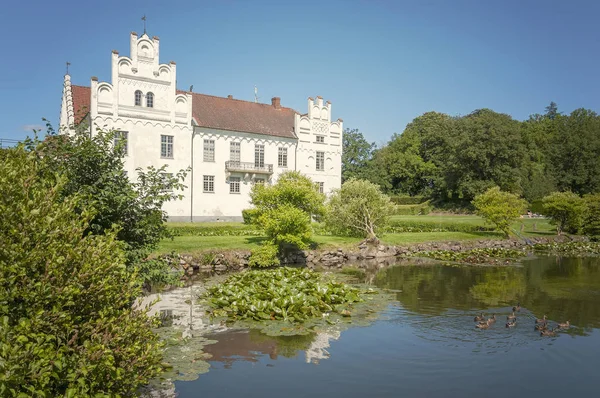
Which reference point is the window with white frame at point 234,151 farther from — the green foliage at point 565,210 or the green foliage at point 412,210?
the green foliage at point 565,210

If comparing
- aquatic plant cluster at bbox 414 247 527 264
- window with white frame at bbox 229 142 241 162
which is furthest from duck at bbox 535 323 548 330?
window with white frame at bbox 229 142 241 162

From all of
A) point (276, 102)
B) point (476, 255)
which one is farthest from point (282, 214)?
point (276, 102)

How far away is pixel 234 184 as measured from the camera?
38.5m

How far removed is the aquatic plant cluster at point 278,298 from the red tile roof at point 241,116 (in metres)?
24.6

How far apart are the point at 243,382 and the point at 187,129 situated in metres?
30.0

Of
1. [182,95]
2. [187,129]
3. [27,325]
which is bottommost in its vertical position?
[27,325]

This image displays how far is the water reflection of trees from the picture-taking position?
13469 millimetres

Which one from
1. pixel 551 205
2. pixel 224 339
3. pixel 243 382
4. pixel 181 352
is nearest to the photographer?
pixel 243 382

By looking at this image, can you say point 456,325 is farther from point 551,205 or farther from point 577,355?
point 551,205

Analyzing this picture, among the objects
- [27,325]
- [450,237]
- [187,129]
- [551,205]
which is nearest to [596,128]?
[551,205]

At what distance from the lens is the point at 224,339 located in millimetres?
10227

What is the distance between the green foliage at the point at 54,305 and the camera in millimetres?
4008

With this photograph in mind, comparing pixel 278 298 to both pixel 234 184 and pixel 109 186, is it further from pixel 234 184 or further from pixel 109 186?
pixel 234 184

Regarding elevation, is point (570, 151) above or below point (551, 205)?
above
